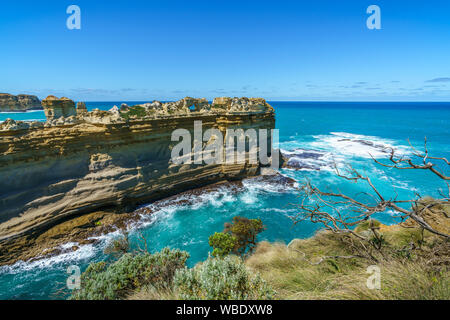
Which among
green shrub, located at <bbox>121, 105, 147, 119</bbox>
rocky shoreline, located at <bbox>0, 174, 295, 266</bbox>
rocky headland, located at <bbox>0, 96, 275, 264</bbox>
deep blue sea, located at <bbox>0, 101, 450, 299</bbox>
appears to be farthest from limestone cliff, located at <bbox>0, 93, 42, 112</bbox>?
deep blue sea, located at <bbox>0, 101, 450, 299</bbox>

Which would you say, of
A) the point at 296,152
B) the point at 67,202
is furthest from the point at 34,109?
the point at 296,152

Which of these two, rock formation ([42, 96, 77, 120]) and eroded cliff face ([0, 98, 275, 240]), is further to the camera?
rock formation ([42, 96, 77, 120])

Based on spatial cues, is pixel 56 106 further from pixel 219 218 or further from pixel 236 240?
pixel 236 240

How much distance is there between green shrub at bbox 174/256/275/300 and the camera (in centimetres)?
374

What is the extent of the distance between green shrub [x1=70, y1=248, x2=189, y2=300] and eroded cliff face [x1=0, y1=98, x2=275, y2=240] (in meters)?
9.16

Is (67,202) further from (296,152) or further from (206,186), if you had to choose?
(296,152)

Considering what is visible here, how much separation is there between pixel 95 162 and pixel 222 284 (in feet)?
44.7

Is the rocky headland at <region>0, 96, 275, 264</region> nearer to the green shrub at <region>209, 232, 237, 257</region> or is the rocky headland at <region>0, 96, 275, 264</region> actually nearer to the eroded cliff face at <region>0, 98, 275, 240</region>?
the eroded cliff face at <region>0, 98, 275, 240</region>

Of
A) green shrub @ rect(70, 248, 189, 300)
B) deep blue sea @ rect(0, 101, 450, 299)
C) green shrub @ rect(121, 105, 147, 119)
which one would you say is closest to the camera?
green shrub @ rect(70, 248, 189, 300)

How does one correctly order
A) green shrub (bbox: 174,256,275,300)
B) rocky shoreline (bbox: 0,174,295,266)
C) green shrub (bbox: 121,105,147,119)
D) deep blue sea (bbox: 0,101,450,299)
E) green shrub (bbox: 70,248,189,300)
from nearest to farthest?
green shrub (bbox: 174,256,275,300), green shrub (bbox: 70,248,189,300), deep blue sea (bbox: 0,101,450,299), rocky shoreline (bbox: 0,174,295,266), green shrub (bbox: 121,105,147,119)

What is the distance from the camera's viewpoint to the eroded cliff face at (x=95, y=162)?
37.1 feet

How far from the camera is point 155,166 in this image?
53.3ft

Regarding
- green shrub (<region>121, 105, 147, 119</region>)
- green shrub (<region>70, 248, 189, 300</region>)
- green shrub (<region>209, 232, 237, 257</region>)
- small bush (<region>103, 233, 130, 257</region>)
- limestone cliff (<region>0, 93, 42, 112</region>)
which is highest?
limestone cliff (<region>0, 93, 42, 112</region>)
